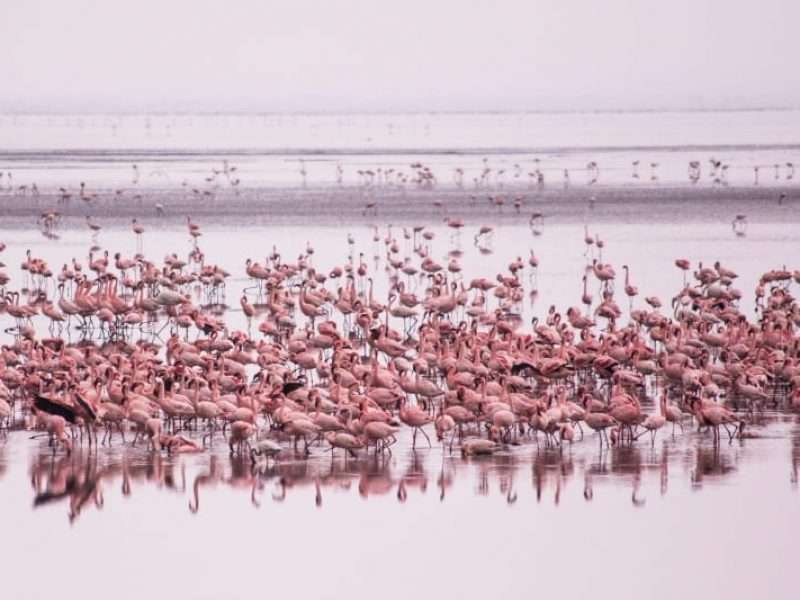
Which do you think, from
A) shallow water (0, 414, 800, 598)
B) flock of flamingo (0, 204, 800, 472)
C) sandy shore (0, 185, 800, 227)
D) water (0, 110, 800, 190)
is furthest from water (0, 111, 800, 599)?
water (0, 110, 800, 190)

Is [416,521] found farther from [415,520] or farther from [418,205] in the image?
[418,205]

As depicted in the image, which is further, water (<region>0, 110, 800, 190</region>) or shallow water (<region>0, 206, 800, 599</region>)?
water (<region>0, 110, 800, 190</region>)

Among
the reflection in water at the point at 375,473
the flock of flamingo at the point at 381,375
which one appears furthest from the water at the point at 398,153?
the reflection in water at the point at 375,473

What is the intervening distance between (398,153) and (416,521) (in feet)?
145

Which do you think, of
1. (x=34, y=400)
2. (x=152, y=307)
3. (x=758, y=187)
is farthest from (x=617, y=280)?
(x=758, y=187)

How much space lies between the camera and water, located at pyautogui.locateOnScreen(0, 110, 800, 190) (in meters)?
39.6

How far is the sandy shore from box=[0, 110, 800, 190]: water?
1950mm

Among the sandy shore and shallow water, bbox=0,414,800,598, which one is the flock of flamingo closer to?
shallow water, bbox=0,414,800,598

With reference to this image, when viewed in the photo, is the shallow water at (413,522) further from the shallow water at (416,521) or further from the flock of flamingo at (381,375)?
the flock of flamingo at (381,375)

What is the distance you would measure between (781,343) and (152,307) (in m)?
6.13

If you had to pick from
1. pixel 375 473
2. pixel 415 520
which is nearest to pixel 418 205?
pixel 375 473

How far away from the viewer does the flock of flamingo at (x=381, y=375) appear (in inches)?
452

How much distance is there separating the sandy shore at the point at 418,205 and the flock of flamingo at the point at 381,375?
40.4 ft

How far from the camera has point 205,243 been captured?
25.4m
